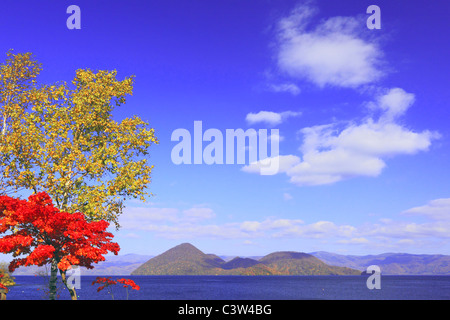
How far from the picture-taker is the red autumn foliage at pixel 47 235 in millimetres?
17219

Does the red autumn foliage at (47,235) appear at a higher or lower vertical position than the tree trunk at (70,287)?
higher

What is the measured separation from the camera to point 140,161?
23156 millimetres

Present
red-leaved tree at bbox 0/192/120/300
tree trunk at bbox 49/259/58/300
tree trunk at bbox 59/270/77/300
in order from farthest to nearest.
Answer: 1. tree trunk at bbox 49/259/58/300
2. tree trunk at bbox 59/270/77/300
3. red-leaved tree at bbox 0/192/120/300

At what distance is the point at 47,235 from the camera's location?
58.9ft

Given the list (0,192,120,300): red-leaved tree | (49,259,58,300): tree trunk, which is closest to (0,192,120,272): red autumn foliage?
(0,192,120,300): red-leaved tree

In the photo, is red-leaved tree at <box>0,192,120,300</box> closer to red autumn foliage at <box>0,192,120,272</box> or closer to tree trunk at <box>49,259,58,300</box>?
red autumn foliage at <box>0,192,120,272</box>

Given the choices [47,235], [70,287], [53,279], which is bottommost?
[70,287]

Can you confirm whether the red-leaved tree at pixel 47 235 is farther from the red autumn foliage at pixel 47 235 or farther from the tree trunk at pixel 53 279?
the tree trunk at pixel 53 279

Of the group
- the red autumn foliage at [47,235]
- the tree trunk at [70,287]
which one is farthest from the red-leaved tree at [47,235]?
the tree trunk at [70,287]

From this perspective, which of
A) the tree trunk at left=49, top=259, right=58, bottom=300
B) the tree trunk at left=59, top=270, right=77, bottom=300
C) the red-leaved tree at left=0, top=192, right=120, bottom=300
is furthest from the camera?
the tree trunk at left=49, top=259, right=58, bottom=300

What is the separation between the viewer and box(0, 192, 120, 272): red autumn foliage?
678 inches

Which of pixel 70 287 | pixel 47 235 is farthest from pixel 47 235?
pixel 70 287

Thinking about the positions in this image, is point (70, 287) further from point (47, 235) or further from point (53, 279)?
point (47, 235)
